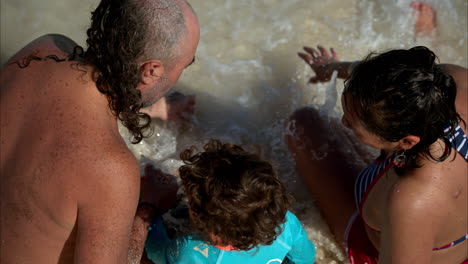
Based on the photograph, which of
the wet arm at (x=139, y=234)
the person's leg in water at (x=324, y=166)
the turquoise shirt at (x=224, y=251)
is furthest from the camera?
the person's leg in water at (x=324, y=166)

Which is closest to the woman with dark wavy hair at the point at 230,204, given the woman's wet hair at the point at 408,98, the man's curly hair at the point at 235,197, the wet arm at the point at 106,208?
the man's curly hair at the point at 235,197

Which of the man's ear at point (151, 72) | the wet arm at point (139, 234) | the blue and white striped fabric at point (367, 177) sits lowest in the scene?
the wet arm at point (139, 234)

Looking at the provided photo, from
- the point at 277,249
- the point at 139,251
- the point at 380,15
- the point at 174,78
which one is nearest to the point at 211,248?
the point at 277,249

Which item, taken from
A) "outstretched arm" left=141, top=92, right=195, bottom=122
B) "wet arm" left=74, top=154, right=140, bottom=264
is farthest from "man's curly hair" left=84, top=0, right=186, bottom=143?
"outstretched arm" left=141, top=92, right=195, bottom=122

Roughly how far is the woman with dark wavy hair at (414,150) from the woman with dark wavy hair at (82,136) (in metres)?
0.85

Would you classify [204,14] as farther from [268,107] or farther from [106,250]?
[106,250]

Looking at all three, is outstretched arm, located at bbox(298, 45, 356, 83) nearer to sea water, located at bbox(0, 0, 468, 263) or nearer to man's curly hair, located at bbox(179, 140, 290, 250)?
sea water, located at bbox(0, 0, 468, 263)

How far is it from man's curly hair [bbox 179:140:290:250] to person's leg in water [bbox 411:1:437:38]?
2.49m

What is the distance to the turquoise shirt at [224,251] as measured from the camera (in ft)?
7.45

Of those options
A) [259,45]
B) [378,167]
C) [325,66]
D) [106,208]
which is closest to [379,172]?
[378,167]

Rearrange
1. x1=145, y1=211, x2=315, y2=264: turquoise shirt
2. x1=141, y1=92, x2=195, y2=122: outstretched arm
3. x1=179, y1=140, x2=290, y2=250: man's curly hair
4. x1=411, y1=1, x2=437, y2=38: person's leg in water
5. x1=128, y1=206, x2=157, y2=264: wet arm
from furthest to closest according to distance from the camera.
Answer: x1=411, y1=1, x2=437, y2=38: person's leg in water
x1=141, y1=92, x2=195, y2=122: outstretched arm
x1=128, y1=206, x2=157, y2=264: wet arm
x1=145, y1=211, x2=315, y2=264: turquoise shirt
x1=179, y1=140, x2=290, y2=250: man's curly hair

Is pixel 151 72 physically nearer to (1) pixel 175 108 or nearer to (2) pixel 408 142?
(2) pixel 408 142

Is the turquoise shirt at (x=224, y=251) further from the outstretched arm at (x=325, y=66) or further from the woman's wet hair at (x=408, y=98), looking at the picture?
the outstretched arm at (x=325, y=66)

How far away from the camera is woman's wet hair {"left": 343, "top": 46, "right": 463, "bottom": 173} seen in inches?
75.8
